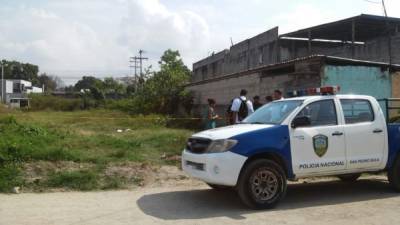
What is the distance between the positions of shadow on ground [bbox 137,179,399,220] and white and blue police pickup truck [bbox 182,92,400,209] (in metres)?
0.38

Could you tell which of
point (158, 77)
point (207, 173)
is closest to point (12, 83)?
point (158, 77)

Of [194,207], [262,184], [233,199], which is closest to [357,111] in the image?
[262,184]

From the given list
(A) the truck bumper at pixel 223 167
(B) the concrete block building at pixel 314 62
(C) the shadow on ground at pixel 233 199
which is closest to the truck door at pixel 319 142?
(C) the shadow on ground at pixel 233 199

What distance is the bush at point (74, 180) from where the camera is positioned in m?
9.59

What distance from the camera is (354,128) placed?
8.63 meters

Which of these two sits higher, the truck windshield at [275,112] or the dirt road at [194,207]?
the truck windshield at [275,112]

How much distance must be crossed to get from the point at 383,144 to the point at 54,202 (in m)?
5.68

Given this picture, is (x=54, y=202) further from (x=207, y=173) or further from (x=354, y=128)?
(x=354, y=128)

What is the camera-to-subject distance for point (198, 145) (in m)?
8.08

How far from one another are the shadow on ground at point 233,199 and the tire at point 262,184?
18 cm

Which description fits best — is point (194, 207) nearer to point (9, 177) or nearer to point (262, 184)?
point (262, 184)

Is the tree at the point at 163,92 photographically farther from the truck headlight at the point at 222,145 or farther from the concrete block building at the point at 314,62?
the truck headlight at the point at 222,145

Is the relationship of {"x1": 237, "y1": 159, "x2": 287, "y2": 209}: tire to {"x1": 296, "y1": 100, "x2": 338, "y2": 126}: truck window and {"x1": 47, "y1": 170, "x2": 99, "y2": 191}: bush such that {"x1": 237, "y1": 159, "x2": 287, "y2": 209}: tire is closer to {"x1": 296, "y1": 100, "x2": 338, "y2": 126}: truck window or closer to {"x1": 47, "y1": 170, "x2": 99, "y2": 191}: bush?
{"x1": 296, "y1": 100, "x2": 338, "y2": 126}: truck window

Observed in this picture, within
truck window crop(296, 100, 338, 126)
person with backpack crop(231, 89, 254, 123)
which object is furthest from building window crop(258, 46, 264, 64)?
truck window crop(296, 100, 338, 126)
